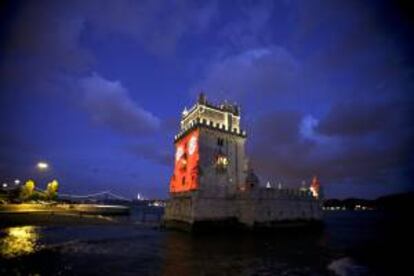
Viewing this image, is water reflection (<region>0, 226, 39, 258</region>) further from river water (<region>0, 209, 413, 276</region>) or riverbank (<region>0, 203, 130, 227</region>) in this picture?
riverbank (<region>0, 203, 130, 227</region>)

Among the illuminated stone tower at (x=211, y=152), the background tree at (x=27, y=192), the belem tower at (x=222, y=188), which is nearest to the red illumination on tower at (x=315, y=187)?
the belem tower at (x=222, y=188)

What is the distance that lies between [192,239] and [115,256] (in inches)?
587

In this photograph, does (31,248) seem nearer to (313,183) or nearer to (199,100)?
(199,100)

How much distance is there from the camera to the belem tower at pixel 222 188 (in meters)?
47.7

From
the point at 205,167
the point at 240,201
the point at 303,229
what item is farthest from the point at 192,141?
the point at 303,229

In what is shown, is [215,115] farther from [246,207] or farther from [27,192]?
[27,192]

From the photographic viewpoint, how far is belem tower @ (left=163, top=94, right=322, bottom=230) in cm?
4772

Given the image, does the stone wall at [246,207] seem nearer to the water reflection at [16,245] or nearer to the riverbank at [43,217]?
the water reflection at [16,245]

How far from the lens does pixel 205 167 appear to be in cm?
5047

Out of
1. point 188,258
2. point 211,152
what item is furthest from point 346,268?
point 211,152

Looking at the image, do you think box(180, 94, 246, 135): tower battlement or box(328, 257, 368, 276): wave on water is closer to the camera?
box(328, 257, 368, 276): wave on water

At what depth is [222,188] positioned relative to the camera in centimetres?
5159

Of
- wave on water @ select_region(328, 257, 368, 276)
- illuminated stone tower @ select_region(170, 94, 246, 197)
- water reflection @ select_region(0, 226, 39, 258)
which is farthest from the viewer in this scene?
illuminated stone tower @ select_region(170, 94, 246, 197)

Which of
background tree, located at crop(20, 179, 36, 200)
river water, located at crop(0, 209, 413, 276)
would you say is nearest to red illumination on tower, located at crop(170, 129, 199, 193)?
river water, located at crop(0, 209, 413, 276)
